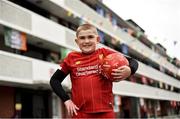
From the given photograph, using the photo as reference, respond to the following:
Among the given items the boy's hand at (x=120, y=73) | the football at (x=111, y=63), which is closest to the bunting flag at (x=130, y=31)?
the football at (x=111, y=63)

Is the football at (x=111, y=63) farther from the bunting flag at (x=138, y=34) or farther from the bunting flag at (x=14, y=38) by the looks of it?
the bunting flag at (x=138, y=34)

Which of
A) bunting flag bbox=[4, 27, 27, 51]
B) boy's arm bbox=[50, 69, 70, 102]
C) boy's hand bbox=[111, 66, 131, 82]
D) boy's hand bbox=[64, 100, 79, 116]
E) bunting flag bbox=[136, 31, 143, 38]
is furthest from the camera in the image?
bunting flag bbox=[136, 31, 143, 38]

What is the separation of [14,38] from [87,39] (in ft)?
67.5

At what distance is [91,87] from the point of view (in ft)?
13.9

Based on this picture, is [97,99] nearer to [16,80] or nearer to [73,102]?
[73,102]

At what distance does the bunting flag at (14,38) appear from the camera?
24031 millimetres

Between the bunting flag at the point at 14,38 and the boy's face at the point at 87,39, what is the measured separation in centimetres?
2009

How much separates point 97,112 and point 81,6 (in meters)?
31.8

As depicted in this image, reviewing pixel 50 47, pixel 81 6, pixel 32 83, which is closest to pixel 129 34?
pixel 81 6

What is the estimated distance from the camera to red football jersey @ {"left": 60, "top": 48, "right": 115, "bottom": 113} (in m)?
4.24

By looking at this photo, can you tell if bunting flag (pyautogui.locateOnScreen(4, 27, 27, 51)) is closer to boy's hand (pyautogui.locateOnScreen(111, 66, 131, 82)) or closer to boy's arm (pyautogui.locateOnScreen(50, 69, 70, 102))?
boy's arm (pyautogui.locateOnScreen(50, 69, 70, 102))

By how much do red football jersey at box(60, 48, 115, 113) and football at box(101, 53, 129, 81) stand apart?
0.36 ft

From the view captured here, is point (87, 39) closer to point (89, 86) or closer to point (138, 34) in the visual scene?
point (89, 86)

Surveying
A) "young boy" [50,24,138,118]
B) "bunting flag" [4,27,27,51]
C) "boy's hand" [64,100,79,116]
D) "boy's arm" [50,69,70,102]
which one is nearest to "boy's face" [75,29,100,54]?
"young boy" [50,24,138,118]
